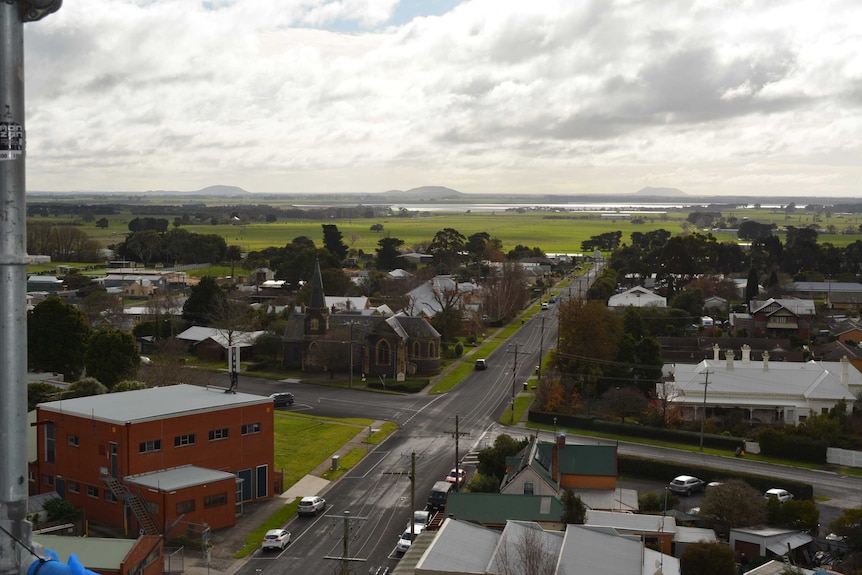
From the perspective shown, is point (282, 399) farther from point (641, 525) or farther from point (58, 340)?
point (641, 525)

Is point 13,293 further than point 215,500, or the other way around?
point 215,500

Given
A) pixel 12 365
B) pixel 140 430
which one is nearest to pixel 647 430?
pixel 140 430

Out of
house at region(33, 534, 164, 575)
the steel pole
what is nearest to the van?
house at region(33, 534, 164, 575)

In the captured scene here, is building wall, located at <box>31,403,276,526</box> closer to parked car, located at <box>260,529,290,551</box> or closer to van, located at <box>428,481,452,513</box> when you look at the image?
parked car, located at <box>260,529,290,551</box>

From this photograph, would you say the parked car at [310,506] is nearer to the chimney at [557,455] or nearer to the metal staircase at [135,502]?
the metal staircase at [135,502]

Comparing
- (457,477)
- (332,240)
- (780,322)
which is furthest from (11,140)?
(332,240)

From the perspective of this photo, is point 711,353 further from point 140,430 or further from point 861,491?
point 140,430

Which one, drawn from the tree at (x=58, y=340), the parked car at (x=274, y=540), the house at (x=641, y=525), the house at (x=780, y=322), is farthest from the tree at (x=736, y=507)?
the house at (x=780, y=322)
